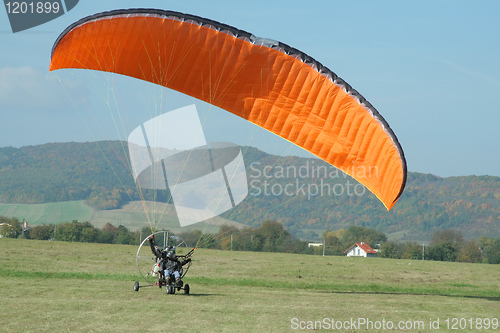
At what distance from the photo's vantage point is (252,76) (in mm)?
15016

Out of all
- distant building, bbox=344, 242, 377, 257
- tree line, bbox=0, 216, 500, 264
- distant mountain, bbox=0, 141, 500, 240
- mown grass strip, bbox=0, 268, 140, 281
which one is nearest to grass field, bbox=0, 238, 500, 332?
mown grass strip, bbox=0, 268, 140, 281

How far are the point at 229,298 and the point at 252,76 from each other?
590 centimetres

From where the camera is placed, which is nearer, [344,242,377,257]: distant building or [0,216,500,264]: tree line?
[0,216,500,264]: tree line

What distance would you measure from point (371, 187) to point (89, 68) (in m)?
7.99

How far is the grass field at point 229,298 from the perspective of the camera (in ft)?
37.2

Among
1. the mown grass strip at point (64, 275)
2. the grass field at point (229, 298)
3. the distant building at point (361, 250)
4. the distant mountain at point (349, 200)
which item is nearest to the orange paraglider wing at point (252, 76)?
the grass field at point (229, 298)

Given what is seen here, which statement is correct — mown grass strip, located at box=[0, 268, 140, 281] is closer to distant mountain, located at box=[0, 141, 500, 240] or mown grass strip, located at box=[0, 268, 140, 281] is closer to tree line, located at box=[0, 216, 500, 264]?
tree line, located at box=[0, 216, 500, 264]

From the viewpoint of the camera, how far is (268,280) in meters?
22.1

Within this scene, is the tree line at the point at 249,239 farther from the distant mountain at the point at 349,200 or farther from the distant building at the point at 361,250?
the distant mountain at the point at 349,200

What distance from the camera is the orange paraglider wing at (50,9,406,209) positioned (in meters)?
13.9

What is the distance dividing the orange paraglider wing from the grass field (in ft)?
10.7

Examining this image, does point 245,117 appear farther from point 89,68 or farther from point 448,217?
point 448,217

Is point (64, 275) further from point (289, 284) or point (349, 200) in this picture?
point (349, 200)

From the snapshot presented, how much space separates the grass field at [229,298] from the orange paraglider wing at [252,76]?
3.26 metres
